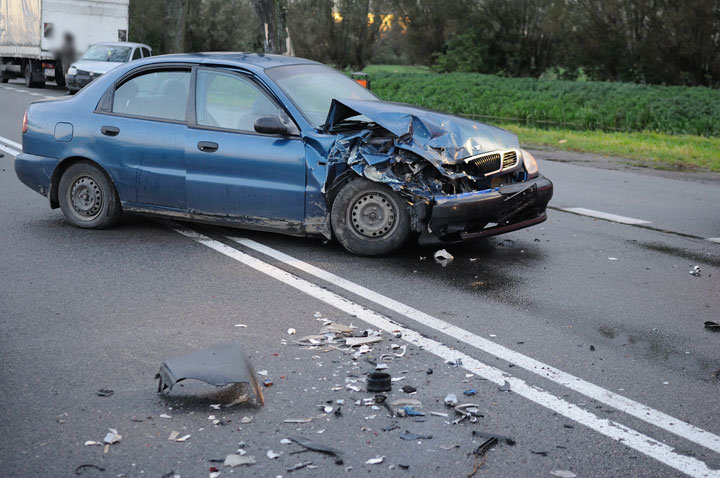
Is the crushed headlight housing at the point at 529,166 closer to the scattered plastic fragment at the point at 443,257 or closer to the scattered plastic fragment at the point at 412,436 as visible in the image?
the scattered plastic fragment at the point at 443,257

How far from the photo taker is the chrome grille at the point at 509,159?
25.0 ft

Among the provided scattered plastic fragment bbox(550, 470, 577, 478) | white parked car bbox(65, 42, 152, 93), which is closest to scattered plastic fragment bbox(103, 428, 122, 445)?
scattered plastic fragment bbox(550, 470, 577, 478)

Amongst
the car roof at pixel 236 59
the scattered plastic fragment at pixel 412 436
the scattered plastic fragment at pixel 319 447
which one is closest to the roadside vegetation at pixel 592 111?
the car roof at pixel 236 59

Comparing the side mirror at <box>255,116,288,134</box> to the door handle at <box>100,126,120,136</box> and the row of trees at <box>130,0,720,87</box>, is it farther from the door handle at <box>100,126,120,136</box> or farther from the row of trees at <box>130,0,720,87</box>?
the row of trees at <box>130,0,720,87</box>

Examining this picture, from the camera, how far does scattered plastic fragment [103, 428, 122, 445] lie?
396cm

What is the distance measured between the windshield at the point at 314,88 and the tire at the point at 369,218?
0.69m

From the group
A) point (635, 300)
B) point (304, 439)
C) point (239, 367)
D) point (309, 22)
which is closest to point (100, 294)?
point (239, 367)

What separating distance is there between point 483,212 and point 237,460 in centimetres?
387

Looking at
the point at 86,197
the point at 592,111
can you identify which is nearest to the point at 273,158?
the point at 86,197

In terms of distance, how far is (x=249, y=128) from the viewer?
306 inches

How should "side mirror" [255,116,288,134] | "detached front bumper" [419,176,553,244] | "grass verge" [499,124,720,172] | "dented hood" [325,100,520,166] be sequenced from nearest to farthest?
"detached front bumper" [419,176,553,244] → "dented hood" [325,100,520,166] → "side mirror" [255,116,288,134] → "grass verge" [499,124,720,172]

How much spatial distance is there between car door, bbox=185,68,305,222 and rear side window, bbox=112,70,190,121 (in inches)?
7.3

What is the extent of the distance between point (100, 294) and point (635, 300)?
12.3 ft

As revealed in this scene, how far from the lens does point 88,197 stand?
27.9 feet
